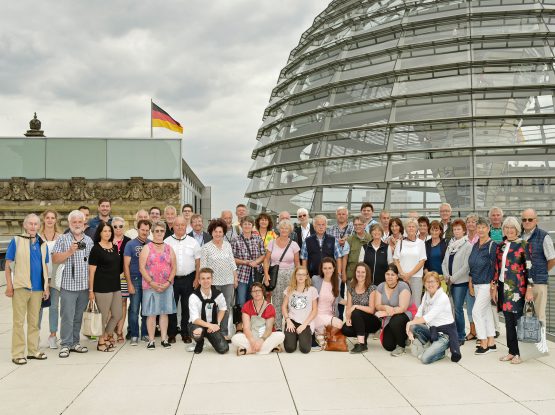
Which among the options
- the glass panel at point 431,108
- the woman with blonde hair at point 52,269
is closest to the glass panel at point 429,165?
the glass panel at point 431,108

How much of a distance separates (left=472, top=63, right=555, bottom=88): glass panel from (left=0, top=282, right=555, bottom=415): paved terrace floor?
30.9 feet

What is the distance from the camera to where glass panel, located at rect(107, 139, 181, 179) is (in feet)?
66.9

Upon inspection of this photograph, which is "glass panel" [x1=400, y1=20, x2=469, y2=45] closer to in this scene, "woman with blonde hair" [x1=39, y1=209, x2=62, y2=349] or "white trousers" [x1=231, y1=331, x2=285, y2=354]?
"white trousers" [x1=231, y1=331, x2=285, y2=354]

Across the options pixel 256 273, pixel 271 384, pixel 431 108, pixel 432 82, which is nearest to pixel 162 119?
pixel 432 82

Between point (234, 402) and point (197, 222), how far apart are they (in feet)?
14.0

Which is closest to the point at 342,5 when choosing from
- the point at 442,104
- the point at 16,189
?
the point at 442,104

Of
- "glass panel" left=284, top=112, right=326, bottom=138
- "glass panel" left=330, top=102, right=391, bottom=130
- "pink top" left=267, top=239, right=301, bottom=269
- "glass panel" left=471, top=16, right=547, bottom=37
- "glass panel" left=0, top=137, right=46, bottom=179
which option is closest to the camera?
"pink top" left=267, top=239, right=301, bottom=269

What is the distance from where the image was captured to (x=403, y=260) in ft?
26.1

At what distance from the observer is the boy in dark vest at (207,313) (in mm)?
6980

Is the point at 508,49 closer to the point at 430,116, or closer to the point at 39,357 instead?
the point at 430,116

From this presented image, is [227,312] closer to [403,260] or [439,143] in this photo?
[403,260]

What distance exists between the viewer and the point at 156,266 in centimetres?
742

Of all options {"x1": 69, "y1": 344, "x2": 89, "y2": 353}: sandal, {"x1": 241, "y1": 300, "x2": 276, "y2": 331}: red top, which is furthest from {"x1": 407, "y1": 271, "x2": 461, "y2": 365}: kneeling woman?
{"x1": 69, "y1": 344, "x2": 89, "y2": 353}: sandal

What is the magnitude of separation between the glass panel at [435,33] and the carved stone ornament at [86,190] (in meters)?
10.6
